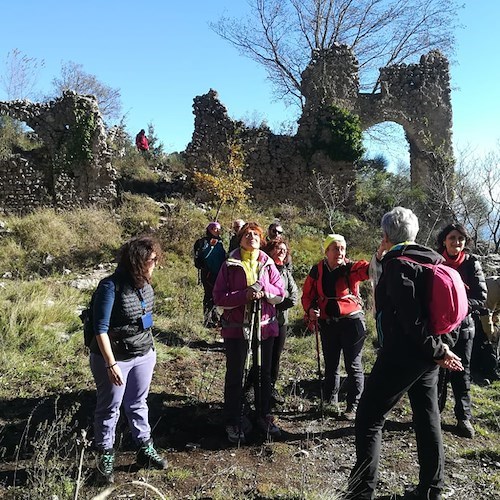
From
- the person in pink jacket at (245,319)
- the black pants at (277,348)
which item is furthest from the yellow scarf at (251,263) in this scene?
the black pants at (277,348)

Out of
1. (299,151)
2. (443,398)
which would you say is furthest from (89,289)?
(299,151)

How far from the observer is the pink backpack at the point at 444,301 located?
8.30 ft

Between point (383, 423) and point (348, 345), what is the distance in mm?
1346

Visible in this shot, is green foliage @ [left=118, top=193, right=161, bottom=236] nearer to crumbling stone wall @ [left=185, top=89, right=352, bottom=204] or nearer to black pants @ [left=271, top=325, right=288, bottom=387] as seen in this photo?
crumbling stone wall @ [left=185, top=89, right=352, bottom=204]

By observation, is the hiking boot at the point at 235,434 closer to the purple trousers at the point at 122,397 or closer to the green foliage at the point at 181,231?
the purple trousers at the point at 122,397

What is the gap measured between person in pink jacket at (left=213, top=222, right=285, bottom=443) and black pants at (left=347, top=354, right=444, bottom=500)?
109cm

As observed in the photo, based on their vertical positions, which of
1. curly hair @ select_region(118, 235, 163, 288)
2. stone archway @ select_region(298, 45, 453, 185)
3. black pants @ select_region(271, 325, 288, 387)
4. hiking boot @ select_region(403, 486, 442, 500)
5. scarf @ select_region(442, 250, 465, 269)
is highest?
stone archway @ select_region(298, 45, 453, 185)

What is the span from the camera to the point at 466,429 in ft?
12.8

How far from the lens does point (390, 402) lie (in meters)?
2.68

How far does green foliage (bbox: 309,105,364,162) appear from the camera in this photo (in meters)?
15.6

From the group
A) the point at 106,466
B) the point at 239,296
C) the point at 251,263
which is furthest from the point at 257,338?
the point at 106,466

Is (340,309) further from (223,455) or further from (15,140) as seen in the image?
(15,140)

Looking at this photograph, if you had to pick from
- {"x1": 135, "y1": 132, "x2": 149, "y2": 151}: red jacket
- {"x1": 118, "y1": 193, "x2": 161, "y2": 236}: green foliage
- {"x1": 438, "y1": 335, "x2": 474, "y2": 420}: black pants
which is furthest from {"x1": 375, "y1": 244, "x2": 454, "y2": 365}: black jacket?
{"x1": 135, "y1": 132, "x2": 149, "y2": 151}: red jacket

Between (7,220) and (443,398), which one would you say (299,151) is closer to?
(7,220)
